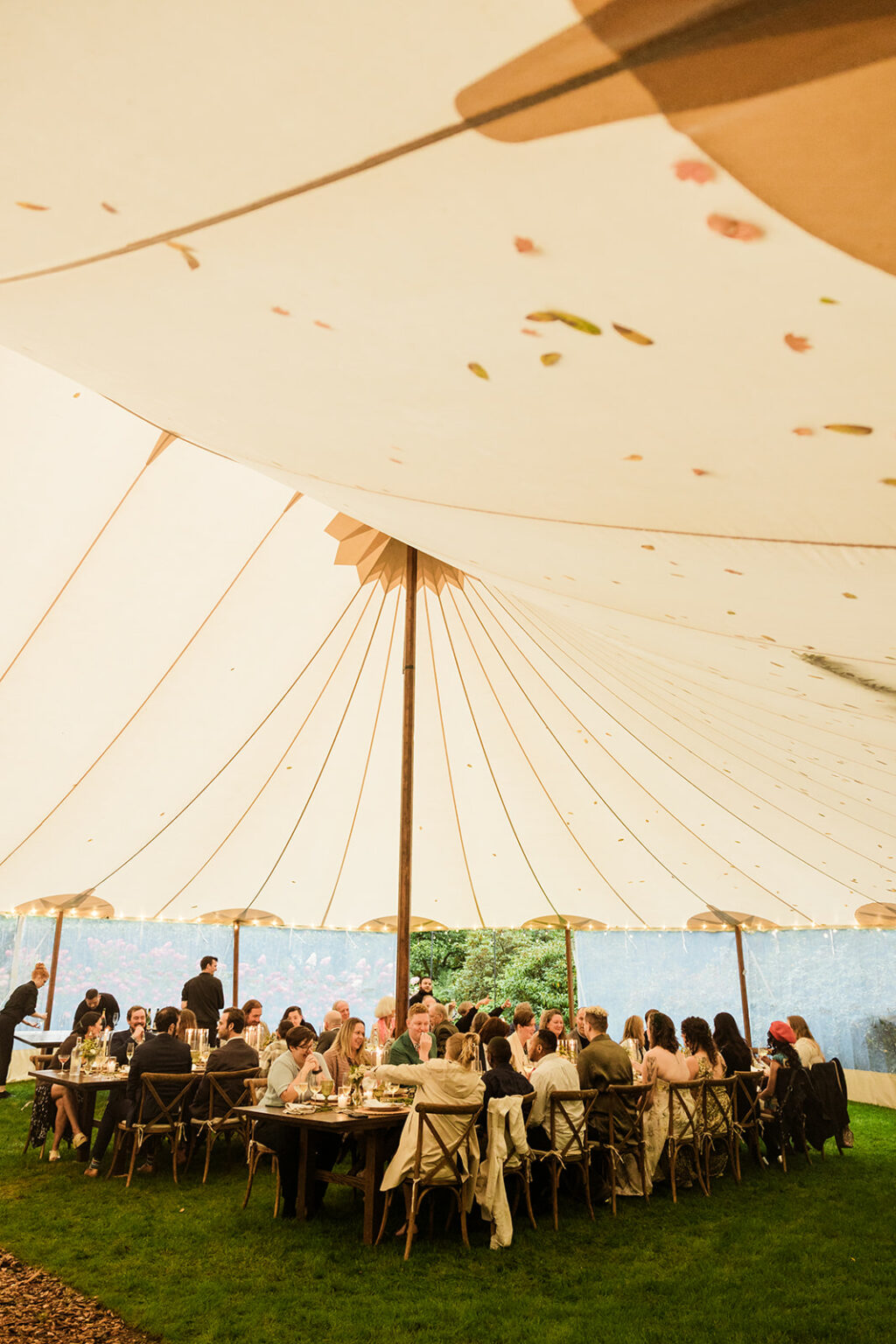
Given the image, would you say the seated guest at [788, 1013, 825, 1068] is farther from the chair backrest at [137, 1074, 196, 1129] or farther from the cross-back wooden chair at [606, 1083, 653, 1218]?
the chair backrest at [137, 1074, 196, 1129]

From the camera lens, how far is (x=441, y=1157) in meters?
4.80

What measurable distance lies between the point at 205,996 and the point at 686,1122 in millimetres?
4745

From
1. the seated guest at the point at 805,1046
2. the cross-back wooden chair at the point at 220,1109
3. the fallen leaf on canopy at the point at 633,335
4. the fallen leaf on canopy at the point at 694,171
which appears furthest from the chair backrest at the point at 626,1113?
the fallen leaf on canopy at the point at 694,171

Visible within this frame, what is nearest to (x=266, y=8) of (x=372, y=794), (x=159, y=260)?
(x=159, y=260)

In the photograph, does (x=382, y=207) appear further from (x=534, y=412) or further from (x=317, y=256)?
(x=534, y=412)

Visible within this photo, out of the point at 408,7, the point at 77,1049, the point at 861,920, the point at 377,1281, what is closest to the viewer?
the point at 408,7

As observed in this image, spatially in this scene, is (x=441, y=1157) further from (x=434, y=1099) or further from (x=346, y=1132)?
(x=346, y=1132)

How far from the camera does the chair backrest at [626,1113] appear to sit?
5859mm

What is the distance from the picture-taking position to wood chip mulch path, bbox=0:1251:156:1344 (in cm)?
350

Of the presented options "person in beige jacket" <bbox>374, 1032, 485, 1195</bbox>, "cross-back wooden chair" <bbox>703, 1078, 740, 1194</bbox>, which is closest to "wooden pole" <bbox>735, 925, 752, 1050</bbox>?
"cross-back wooden chair" <bbox>703, 1078, 740, 1194</bbox>

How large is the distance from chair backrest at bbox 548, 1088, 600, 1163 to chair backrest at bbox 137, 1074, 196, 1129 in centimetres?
247

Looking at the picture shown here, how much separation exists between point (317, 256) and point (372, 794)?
8.20m

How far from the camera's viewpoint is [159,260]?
1949 millimetres

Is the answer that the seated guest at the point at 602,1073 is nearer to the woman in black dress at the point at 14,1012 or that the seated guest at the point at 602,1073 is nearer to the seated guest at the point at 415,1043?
the seated guest at the point at 415,1043
